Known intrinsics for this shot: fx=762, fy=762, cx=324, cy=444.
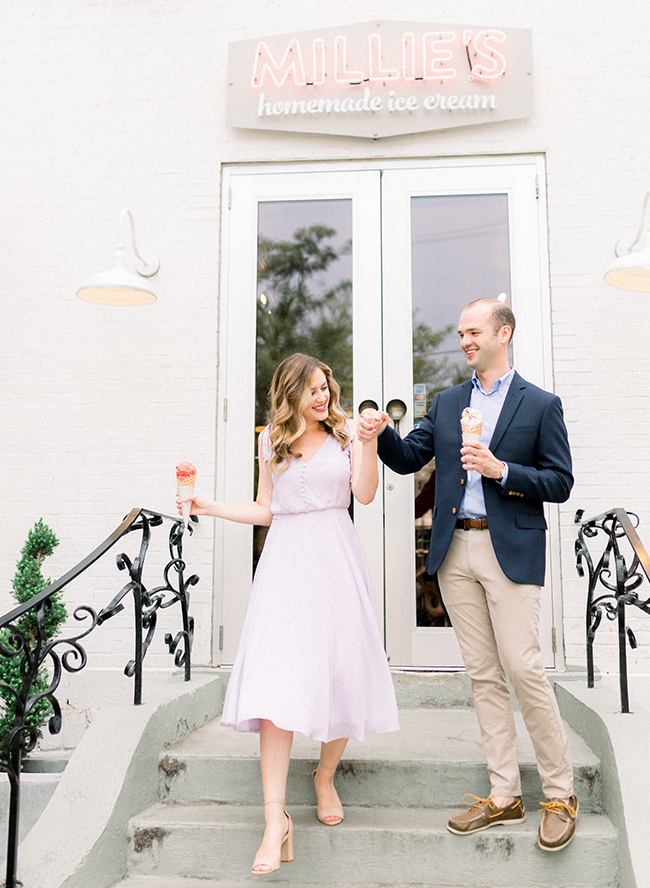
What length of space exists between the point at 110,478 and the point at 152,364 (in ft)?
2.67

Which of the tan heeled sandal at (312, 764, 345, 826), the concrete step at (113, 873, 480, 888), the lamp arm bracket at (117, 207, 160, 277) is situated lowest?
the concrete step at (113, 873, 480, 888)

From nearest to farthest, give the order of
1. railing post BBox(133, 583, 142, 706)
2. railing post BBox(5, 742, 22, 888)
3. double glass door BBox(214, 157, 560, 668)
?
railing post BBox(5, 742, 22, 888) < railing post BBox(133, 583, 142, 706) < double glass door BBox(214, 157, 560, 668)

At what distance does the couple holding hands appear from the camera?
2846mm

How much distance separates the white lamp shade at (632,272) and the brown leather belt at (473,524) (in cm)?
193

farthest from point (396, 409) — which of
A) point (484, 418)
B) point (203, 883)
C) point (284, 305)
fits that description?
point (203, 883)

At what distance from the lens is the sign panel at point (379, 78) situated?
5109mm

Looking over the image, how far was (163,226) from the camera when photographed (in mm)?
5258

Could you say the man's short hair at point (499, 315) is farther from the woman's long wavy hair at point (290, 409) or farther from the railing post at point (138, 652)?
the railing post at point (138, 652)

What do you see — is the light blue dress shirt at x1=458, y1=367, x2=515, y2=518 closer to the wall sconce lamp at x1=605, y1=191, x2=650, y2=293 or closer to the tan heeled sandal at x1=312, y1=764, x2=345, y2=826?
the tan heeled sandal at x1=312, y1=764, x2=345, y2=826

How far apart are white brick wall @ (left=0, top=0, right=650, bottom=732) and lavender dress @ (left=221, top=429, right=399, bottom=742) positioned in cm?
196

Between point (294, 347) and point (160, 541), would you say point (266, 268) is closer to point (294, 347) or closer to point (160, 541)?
point (294, 347)

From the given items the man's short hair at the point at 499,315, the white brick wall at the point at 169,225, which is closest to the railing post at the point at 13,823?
the white brick wall at the point at 169,225

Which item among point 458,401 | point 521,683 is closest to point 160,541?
point 458,401

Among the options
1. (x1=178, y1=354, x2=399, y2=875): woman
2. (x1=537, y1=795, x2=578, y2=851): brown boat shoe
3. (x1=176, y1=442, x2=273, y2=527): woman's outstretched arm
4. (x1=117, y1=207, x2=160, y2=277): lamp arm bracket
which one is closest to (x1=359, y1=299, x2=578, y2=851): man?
(x1=537, y1=795, x2=578, y2=851): brown boat shoe
